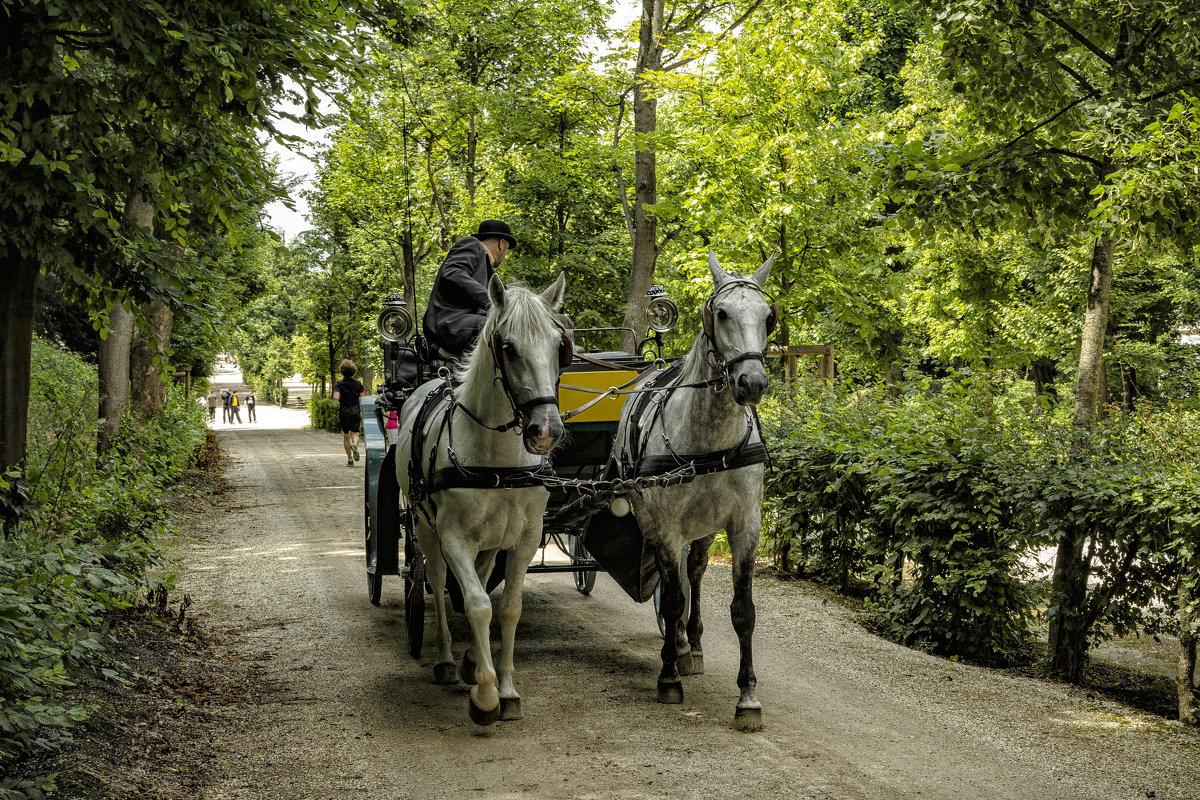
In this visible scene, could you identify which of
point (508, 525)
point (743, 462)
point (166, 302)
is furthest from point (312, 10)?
point (743, 462)

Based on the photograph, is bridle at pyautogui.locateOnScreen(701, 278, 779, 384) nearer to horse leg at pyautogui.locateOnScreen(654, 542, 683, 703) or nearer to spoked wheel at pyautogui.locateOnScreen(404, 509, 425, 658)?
horse leg at pyautogui.locateOnScreen(654, 542, 683, 703)

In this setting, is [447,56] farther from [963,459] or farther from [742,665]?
[742,665]

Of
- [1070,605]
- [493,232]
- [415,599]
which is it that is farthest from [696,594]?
[493,232]

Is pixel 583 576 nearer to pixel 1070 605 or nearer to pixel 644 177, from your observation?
pixel 1070 605

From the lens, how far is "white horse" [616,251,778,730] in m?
5.39

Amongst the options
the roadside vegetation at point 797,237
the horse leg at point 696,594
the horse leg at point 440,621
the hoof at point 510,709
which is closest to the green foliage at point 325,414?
the roadside vegetation at point 797,237

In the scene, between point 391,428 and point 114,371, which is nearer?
point 391,428

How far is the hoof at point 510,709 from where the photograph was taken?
214 inches

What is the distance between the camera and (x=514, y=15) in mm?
23812

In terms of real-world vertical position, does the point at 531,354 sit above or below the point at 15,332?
below

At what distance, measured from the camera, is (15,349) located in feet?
19.8

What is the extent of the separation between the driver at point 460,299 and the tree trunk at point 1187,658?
14.4 feet

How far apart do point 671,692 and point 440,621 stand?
1.54 meters

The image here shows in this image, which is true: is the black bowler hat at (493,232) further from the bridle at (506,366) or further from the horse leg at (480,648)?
the horse leg at (480,648)
